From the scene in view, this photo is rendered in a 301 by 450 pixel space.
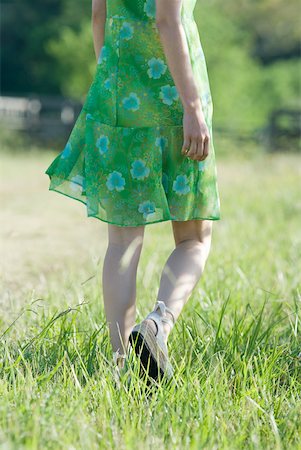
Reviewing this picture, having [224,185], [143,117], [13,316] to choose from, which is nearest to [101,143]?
[143,117]

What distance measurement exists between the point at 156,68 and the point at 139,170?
1.04 ft

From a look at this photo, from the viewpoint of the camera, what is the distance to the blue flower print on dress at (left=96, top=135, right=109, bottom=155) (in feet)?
9.03

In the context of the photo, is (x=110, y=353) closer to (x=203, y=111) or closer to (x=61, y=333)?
(x=61, y=333)

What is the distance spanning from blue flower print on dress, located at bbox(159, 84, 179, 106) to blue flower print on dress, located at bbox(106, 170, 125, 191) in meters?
0.26

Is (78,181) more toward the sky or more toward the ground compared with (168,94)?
more toward the ground

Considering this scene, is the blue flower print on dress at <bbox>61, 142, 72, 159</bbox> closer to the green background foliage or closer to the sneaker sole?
the sneaker sole

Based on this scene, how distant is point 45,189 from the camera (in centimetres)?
1038

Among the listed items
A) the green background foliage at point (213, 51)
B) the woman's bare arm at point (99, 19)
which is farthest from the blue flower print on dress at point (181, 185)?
the green background foliage at point (213, 51)

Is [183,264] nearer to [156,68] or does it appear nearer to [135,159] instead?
[135,159]

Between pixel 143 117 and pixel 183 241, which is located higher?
pixel 143 117

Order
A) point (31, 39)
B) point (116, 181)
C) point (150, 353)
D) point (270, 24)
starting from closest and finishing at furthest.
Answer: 1. point (150, 353)
2. point (116, 181)
3. point (31, 39)
4. point (270, 24)

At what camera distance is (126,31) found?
109 inches

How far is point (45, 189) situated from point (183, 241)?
24.9 feet

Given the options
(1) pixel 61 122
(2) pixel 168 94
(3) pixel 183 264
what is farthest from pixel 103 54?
(1) pixel 61 122
